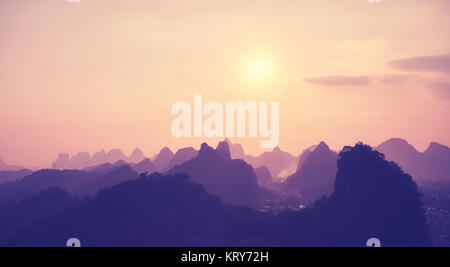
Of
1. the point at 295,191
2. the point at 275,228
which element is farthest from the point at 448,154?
the point at 275,228

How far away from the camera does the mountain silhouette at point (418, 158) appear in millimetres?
164875

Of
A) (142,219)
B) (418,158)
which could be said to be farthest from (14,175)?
(418,158)

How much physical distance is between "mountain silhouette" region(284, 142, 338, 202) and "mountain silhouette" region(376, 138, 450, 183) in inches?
1640

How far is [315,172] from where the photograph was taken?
443 feet

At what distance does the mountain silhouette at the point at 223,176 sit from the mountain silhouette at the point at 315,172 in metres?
22.6

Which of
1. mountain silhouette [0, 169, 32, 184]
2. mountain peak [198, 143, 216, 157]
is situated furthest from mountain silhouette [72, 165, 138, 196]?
mountain silhouette [0, 169, 32, 184]

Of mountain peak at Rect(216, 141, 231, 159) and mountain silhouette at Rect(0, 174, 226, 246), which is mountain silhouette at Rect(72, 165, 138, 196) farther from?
mountain silhouette at Rect(0, 174, 226, 246)

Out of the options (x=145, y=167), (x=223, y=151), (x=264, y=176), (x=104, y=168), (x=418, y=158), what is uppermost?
(x=418, y=158)

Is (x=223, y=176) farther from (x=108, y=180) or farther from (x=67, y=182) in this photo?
(x=67, y=182)

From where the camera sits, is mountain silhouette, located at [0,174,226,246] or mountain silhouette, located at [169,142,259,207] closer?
mountain silhouette, located at [0,174,226,246]

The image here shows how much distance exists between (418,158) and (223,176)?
98653 millimetres

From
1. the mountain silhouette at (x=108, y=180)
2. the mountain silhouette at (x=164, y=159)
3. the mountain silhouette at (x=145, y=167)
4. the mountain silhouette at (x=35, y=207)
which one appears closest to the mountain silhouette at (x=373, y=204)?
the mountain silhouette at (x=35, y=207)

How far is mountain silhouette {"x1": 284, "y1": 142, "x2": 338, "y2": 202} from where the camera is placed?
128750 millimetres
